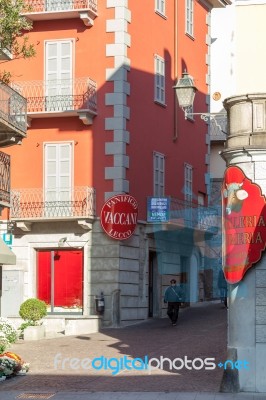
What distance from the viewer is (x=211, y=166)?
4866 centimetres

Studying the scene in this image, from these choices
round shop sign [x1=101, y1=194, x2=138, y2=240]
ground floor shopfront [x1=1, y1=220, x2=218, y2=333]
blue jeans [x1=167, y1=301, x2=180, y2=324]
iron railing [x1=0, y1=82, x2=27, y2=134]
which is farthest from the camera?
ground floor shopfront [x1=1, y1=220, x2=218, y2=333]

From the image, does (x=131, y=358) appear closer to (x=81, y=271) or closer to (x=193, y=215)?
(x=81, y=271)

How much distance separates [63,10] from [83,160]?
511cm

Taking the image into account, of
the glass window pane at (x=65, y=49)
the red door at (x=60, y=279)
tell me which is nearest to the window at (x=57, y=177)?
the red door at (x=60, y=279)

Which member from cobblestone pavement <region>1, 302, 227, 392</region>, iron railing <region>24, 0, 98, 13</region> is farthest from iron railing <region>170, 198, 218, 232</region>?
iron railing <region>24, 0, 98, 13</region>

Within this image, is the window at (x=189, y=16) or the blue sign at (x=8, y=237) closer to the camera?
the blue sign at (x=8, y=237)

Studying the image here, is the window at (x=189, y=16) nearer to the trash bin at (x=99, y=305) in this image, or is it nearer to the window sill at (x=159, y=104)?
the window sill at (x=159, y=104)

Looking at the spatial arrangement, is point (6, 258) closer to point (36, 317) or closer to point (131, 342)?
point (36, 317)

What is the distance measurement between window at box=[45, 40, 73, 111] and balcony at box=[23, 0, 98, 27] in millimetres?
938

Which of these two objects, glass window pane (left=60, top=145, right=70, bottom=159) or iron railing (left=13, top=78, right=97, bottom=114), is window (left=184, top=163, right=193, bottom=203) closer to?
glass window pane (left=60, top=145, right=70, bottom=159)

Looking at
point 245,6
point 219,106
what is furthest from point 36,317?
point 245,6

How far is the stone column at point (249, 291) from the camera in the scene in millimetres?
19828

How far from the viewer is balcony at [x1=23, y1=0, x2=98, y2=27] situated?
36281 millimetres

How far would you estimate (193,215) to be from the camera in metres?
41.1
